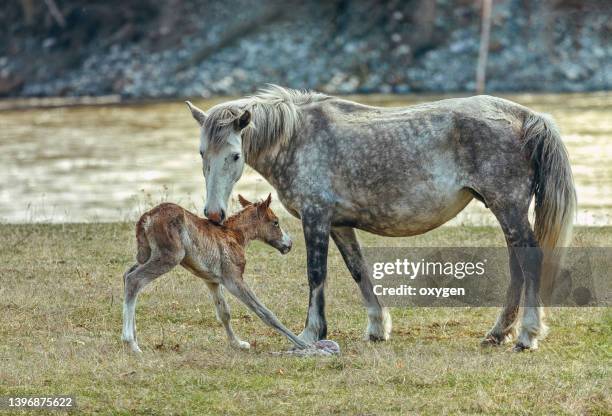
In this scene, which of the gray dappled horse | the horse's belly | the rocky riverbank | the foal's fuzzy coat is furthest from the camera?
the rocky riverbank

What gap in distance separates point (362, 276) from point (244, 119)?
1.78 m

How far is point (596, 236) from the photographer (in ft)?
47.4

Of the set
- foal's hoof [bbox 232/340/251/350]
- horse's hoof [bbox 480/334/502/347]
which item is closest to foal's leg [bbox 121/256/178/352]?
foal's hoof [bbox 232/340/251/350]

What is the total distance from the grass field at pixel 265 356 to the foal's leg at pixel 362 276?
21 cm

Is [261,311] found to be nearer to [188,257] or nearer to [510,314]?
[188,257]

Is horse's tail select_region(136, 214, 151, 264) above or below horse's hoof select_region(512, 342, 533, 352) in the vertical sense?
above

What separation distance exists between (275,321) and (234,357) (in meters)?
0.48

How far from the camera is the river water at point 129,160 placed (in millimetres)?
19922

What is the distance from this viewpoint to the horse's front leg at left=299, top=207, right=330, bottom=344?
9.80m

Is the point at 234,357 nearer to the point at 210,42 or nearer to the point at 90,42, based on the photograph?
the point at 210,42

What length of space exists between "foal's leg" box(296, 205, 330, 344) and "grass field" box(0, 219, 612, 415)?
29 cm

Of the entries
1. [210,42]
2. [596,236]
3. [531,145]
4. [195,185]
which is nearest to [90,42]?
[210,42]

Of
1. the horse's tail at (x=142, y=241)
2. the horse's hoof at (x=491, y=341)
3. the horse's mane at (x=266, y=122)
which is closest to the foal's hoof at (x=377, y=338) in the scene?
the horse's hoof at (x=491, y=341)

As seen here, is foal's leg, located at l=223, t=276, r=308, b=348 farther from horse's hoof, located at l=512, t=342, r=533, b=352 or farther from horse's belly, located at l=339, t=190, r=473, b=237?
horse's hoof, located at l=512, t=342, r=533, b=352
